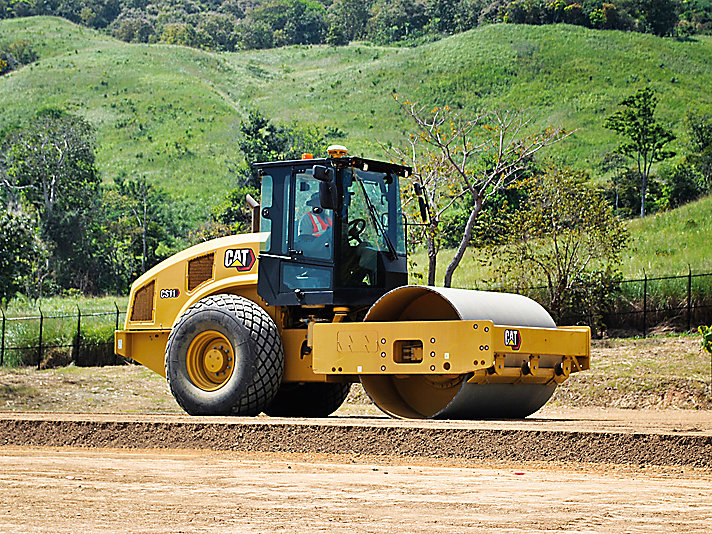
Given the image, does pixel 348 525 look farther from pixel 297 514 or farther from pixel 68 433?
pixel 68 433

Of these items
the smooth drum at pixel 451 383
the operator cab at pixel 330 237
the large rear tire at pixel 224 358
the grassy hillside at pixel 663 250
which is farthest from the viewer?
the grassy hillside at pixel 663 250

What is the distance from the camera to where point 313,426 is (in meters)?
10.4

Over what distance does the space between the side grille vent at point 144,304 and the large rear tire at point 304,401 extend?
220 centimetres

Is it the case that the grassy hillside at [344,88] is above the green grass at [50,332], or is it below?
above

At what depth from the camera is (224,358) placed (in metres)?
13.5

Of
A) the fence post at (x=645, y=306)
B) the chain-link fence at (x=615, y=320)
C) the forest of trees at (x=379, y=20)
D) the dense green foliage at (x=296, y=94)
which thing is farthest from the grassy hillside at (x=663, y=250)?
the forest of trees at (x=379, y=20)

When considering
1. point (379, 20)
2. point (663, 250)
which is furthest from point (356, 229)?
point (379, 20)

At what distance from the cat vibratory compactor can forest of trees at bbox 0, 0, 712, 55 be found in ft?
447

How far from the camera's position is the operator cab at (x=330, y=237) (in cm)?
1312

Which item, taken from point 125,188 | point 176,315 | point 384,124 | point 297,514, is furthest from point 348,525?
point 384,124

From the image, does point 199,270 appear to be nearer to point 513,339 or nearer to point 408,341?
point 408,341

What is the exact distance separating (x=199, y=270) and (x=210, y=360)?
1.50 metres

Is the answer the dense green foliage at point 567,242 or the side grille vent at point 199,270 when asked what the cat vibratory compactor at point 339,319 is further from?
the dense green foliage at point 567,242

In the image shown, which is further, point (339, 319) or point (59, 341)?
point (59, 341)
